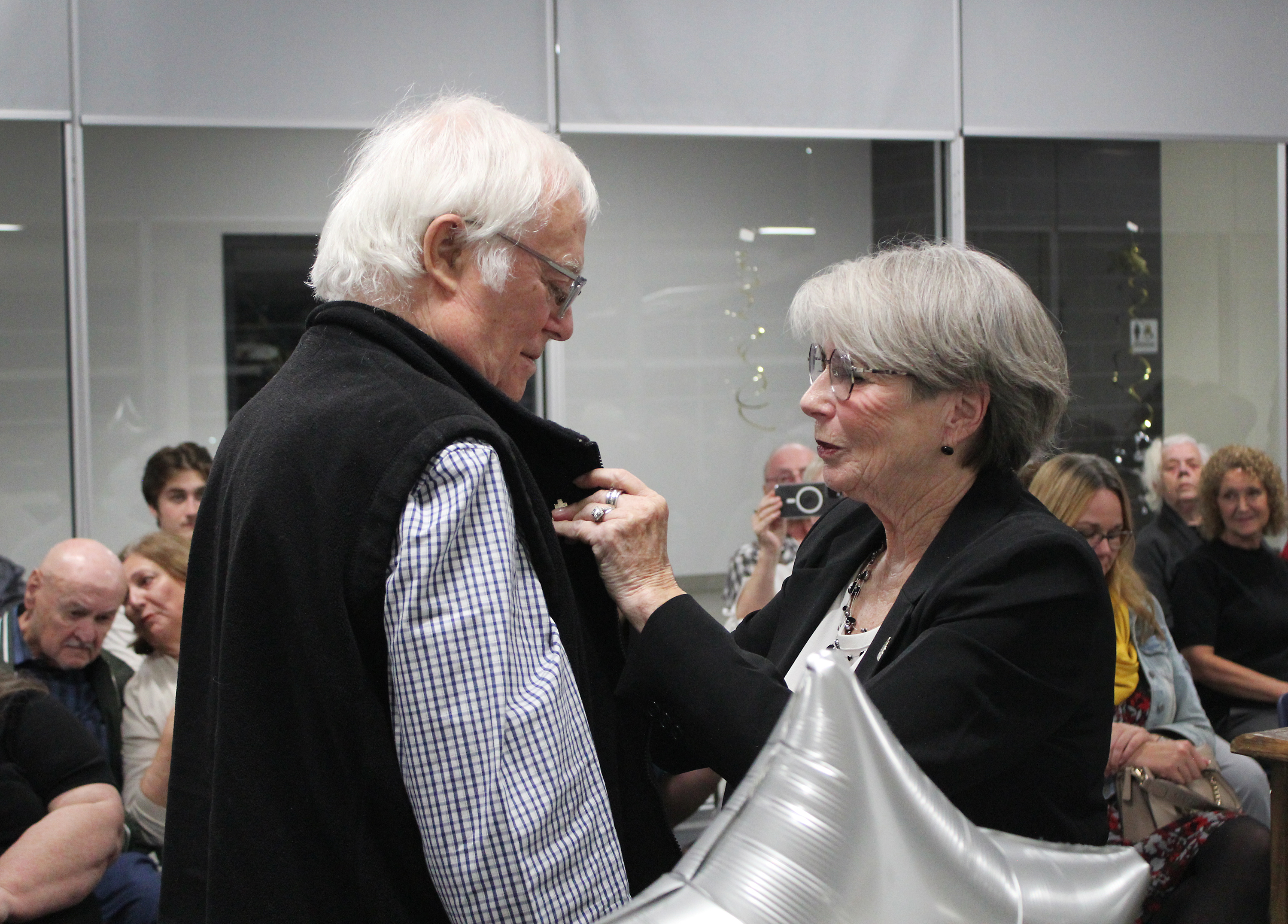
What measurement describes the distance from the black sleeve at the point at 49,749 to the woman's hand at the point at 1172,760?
248 cm

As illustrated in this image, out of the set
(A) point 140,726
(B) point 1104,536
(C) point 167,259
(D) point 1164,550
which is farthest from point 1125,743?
(C) point 167,259

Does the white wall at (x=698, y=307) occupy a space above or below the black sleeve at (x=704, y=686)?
above

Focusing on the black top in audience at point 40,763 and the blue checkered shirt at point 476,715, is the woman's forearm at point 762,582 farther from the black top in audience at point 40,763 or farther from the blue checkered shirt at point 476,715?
the blue checkered shirt at point 476,715

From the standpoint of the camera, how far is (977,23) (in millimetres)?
4719

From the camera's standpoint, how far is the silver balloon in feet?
2.40

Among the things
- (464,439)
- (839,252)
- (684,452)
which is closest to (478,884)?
(464,439)

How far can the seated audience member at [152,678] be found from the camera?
269 centimetres

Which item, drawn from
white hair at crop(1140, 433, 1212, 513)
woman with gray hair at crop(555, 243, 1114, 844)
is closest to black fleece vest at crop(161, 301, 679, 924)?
woman with gray hair at crop(555, 243, 1114, 844)

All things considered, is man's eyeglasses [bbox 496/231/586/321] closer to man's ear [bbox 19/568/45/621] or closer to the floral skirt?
the floral skirt

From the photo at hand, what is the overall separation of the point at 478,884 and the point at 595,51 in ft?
13.0

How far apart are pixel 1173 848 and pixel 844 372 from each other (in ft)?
5.66

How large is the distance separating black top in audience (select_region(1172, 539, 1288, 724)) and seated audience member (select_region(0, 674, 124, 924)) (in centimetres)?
337

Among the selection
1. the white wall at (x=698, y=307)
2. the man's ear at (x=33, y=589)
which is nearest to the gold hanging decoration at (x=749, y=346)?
the white wall at (x=698, y=307)

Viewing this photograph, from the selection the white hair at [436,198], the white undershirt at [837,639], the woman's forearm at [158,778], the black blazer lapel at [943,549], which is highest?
the white hair at [436,198]
